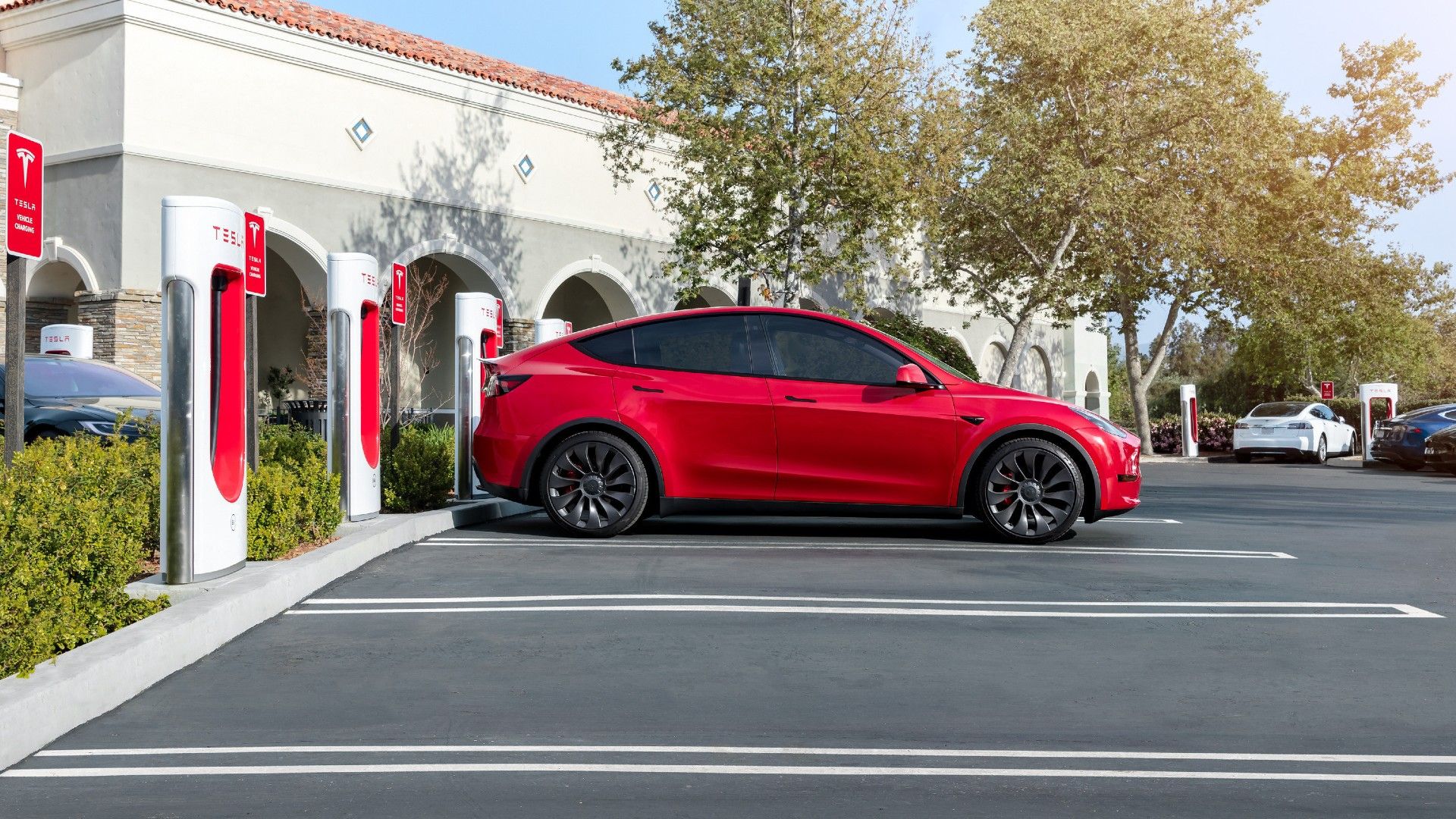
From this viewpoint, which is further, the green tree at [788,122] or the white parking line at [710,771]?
the green tree at [788,122]

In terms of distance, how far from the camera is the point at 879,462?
979 cm

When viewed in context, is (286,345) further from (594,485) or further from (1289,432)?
(1289,432)

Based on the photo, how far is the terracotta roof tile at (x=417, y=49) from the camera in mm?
22797

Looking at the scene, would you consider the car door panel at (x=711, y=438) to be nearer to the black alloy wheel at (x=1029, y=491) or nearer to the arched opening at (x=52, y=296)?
the black alloy wheel at (x=1029, y=491)

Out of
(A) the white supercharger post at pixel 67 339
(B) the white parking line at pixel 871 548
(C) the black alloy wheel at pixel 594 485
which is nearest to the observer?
(B) the white parking line at pixel 871 548

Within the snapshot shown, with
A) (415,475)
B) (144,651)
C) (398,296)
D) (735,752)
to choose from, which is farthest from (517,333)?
(735,752)

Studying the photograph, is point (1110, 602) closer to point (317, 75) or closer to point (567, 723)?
point (567, 723)

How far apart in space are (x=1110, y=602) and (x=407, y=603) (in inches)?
147

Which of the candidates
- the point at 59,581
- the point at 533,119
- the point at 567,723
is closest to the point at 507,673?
the point at 567,723

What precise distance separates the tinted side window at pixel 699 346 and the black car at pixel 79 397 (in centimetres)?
489

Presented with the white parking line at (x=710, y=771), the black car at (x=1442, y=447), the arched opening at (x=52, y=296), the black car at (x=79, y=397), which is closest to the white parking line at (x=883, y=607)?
the white parking line at (x=710, y=771)

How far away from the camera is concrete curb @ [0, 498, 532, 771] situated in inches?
170

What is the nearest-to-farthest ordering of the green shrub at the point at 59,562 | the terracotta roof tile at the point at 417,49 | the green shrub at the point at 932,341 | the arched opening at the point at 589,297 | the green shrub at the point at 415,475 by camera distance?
the green shrub at the point at 59,562
the green shrub at the point at 415,475
the terracotta roof tile at the point at 417,49
the green shrub at the point at 932,341
the arched opening at the point at 589,297

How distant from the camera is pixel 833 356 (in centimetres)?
1000
